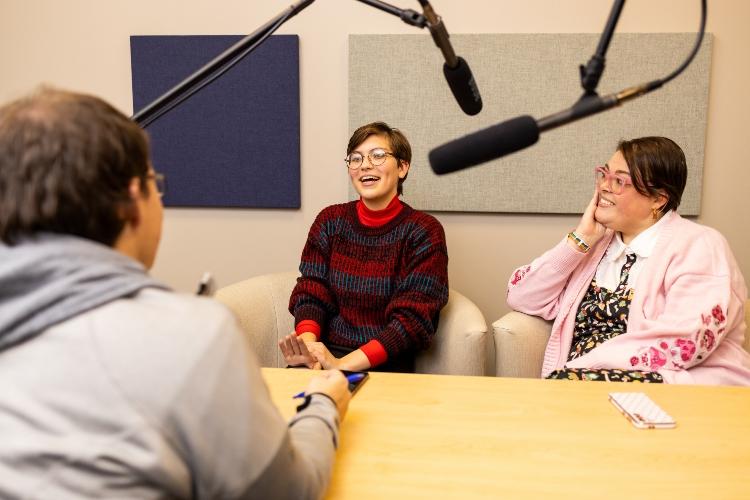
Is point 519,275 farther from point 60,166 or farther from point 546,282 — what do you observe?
point 60,166

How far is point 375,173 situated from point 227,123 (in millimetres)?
900

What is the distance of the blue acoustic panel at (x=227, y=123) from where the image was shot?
106 inches

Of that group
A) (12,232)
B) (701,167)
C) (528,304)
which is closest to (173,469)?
(12,232)

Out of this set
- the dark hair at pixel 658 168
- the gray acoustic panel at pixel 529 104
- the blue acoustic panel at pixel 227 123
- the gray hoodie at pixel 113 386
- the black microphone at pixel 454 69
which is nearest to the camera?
the gray hoodie at pixel 113 386

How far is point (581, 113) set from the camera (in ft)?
2.88

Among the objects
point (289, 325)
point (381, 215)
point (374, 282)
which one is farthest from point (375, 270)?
point (289, 325)

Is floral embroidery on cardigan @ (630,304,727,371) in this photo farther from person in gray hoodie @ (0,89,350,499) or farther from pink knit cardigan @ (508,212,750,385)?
person in gray hoodie @ (0,89,350,499)

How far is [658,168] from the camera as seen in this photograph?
76.9 inches

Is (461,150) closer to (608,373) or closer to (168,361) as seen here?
(168,361)

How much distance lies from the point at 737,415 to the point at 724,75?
67.7 inches

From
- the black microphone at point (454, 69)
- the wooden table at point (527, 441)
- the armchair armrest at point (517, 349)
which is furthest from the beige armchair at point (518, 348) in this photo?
the black microphone at point (454, 69)

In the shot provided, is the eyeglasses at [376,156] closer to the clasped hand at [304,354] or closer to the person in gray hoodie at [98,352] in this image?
the clasped hand at [304,354]

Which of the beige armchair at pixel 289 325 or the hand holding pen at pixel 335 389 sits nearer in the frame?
the hand holding pen at pixel 335 389

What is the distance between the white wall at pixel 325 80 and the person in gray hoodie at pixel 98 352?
6.54 feet
